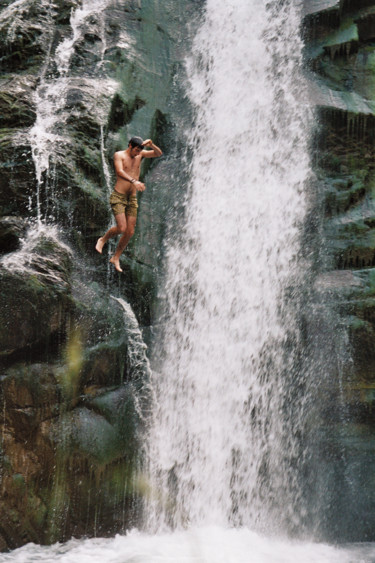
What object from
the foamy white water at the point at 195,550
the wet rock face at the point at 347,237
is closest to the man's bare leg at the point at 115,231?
the wet rock face at the point at 347,237

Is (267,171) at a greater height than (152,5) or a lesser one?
lesser

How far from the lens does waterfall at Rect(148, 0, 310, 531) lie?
930 centimetres

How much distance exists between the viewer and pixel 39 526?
823cm

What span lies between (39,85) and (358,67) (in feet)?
19.9

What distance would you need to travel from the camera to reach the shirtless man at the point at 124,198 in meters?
9.06

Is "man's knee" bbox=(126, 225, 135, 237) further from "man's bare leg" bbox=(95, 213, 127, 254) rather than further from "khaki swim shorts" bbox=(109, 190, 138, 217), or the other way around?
"khaki swim shorts" bbox=(109, 190, 138, 217)

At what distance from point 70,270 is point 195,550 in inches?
171

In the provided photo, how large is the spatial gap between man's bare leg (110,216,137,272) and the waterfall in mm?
1263

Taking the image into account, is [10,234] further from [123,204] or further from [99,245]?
[123,204]

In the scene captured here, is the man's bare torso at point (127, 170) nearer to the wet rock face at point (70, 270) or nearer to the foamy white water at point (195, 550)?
the wet rock face at point (70, 270)

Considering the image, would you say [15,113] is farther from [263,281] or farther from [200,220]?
[263,281]

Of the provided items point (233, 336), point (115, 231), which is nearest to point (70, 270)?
point (115, 231)

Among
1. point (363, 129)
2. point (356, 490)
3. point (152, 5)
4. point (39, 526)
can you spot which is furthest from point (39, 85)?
point (356, 490)

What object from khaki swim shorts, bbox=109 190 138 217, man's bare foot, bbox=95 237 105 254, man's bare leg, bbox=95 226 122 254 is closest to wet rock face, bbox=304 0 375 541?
khaki swim shorts, bbox=109 190 138 217
